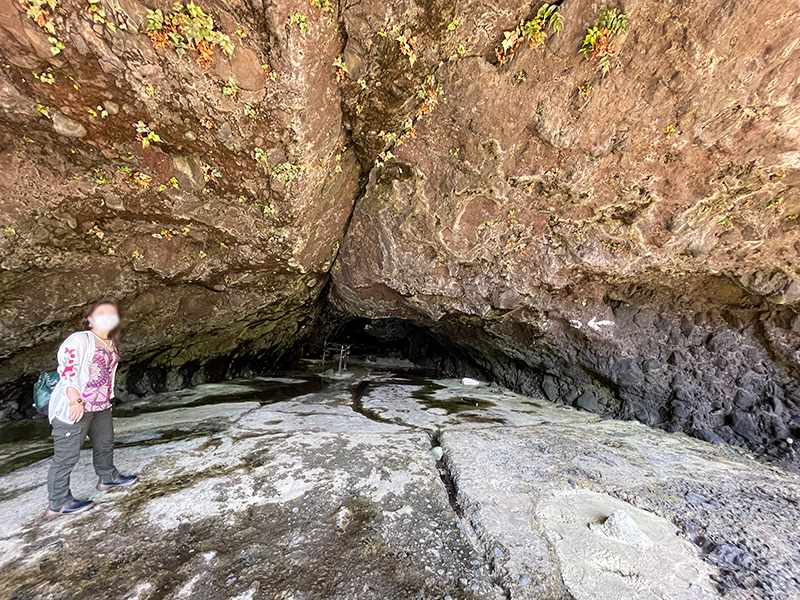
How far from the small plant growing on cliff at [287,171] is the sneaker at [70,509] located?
3.00 m

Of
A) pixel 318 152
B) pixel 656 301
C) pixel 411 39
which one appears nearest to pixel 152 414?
pixel 318 152

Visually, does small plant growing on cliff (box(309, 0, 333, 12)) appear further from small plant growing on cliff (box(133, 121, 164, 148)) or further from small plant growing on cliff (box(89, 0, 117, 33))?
small plant growing on cliff (box(133, 121, 164, 148))

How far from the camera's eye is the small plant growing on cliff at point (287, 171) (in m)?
3.15

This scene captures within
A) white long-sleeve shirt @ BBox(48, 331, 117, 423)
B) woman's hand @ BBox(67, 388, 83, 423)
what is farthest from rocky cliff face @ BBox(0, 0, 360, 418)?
woman's hand @ BBox(67, 388, 83, 423)

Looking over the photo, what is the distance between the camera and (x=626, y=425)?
14.9ft

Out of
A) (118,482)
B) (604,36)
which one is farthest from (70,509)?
(604,36)

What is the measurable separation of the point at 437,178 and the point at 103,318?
3.52 m

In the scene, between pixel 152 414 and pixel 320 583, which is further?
pixel 152 414

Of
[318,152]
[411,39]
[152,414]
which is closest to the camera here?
[411,39]

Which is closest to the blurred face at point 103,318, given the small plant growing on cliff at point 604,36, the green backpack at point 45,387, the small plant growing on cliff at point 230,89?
the green backpack at point 45,387

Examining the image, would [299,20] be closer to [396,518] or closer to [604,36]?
[604,36]

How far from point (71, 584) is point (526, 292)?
17.8 ft

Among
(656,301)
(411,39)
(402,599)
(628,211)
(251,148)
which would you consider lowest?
(402,599)

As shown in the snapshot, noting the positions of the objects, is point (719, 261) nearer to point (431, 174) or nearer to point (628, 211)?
point (628, 211)
